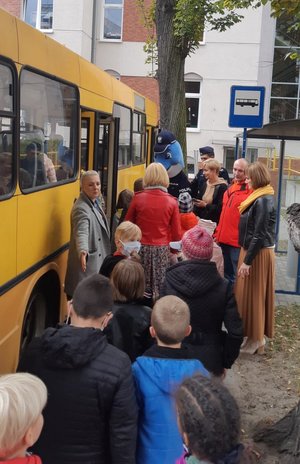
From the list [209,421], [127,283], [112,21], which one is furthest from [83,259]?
[112,21]

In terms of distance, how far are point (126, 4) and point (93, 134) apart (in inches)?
796

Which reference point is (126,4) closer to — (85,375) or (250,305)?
(250,305)

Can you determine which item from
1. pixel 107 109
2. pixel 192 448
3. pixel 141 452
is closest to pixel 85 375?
pixel 141 452

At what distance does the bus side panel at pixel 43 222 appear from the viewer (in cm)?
407

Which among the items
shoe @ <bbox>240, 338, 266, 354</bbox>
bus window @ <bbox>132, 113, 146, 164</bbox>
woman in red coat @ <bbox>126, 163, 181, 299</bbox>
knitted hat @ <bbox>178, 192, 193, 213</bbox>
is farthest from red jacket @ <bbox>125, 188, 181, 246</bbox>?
bus window @ <bbox>132, 113, 146, 164</bbox>

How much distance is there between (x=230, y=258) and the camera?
21.1ft

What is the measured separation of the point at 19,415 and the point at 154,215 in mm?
3529

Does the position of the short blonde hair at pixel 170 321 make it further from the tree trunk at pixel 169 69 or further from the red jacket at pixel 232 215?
the tree trunk at pixel 169 69

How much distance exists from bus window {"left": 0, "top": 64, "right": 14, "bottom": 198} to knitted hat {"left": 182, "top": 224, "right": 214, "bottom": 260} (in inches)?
46.9

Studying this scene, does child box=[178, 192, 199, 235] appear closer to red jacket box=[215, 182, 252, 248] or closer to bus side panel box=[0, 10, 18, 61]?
red jacket box=[215, 182, 252, 248]

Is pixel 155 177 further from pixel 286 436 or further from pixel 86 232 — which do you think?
pixel 286 436

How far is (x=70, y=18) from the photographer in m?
23.5

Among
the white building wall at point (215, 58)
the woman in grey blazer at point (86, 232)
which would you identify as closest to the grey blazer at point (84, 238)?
the woman in grey blazer at point (86, 232)

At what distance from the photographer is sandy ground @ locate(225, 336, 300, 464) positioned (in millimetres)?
4305
